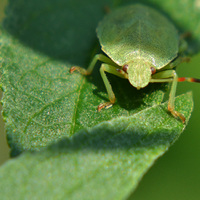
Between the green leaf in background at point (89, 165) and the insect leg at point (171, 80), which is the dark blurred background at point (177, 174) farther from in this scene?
the green leaf in background at point (89, 165)

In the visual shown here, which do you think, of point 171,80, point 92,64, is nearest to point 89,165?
point 171,80

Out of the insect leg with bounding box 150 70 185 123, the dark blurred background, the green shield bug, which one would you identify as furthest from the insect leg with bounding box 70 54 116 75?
the dark blurred background

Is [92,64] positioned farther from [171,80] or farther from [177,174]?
[177,174]

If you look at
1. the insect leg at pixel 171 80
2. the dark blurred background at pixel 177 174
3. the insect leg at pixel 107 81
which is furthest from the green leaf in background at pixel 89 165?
the dark blurred background at pixel 177 174

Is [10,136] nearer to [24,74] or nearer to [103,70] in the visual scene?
[24,74]

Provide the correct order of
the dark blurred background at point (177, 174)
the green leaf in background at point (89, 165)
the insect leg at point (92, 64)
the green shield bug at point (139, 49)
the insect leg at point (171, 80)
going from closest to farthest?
the green leaf in background at point (89, 165) < the insect leg at point (171, 80) < the green shield bug at point (139, 49) < the insect leg at point (92, 64) < the dark blurred background at point (177, 174)

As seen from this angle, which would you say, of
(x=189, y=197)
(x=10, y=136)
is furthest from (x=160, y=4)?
(x=10, y=136)
